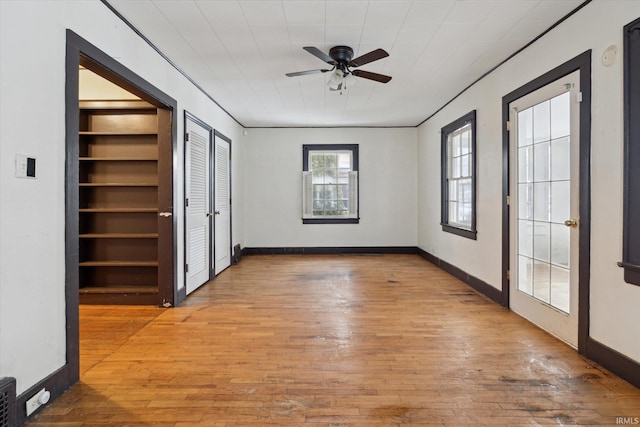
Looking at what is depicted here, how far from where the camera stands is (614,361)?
239 cm

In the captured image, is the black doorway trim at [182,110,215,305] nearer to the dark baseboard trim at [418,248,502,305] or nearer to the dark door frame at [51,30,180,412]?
the dark door frame at [51,30,180,412]

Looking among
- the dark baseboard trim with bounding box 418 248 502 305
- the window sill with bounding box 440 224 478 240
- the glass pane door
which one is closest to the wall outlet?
the glass pane door

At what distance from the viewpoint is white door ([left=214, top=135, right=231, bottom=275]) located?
559 centimetres

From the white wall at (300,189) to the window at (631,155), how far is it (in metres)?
5.21

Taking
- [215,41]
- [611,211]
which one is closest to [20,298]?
[215,41]

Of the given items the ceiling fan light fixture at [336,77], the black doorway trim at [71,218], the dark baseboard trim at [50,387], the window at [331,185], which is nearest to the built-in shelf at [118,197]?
the black doorway trim at [71,218]

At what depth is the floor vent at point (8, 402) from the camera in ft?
5.56

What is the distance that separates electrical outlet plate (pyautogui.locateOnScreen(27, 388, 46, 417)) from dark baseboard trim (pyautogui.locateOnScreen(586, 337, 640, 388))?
3571 mm

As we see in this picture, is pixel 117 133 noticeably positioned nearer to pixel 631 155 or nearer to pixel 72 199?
pixel 72 199

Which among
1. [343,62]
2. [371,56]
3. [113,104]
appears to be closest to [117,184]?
[113,104]

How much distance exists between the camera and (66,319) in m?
2.24

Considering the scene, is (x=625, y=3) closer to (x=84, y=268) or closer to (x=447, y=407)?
(x=447, y=407)

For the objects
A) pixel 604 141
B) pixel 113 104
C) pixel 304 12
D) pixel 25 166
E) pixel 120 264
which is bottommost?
pixel 120 264

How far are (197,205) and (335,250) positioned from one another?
11.8 feet
